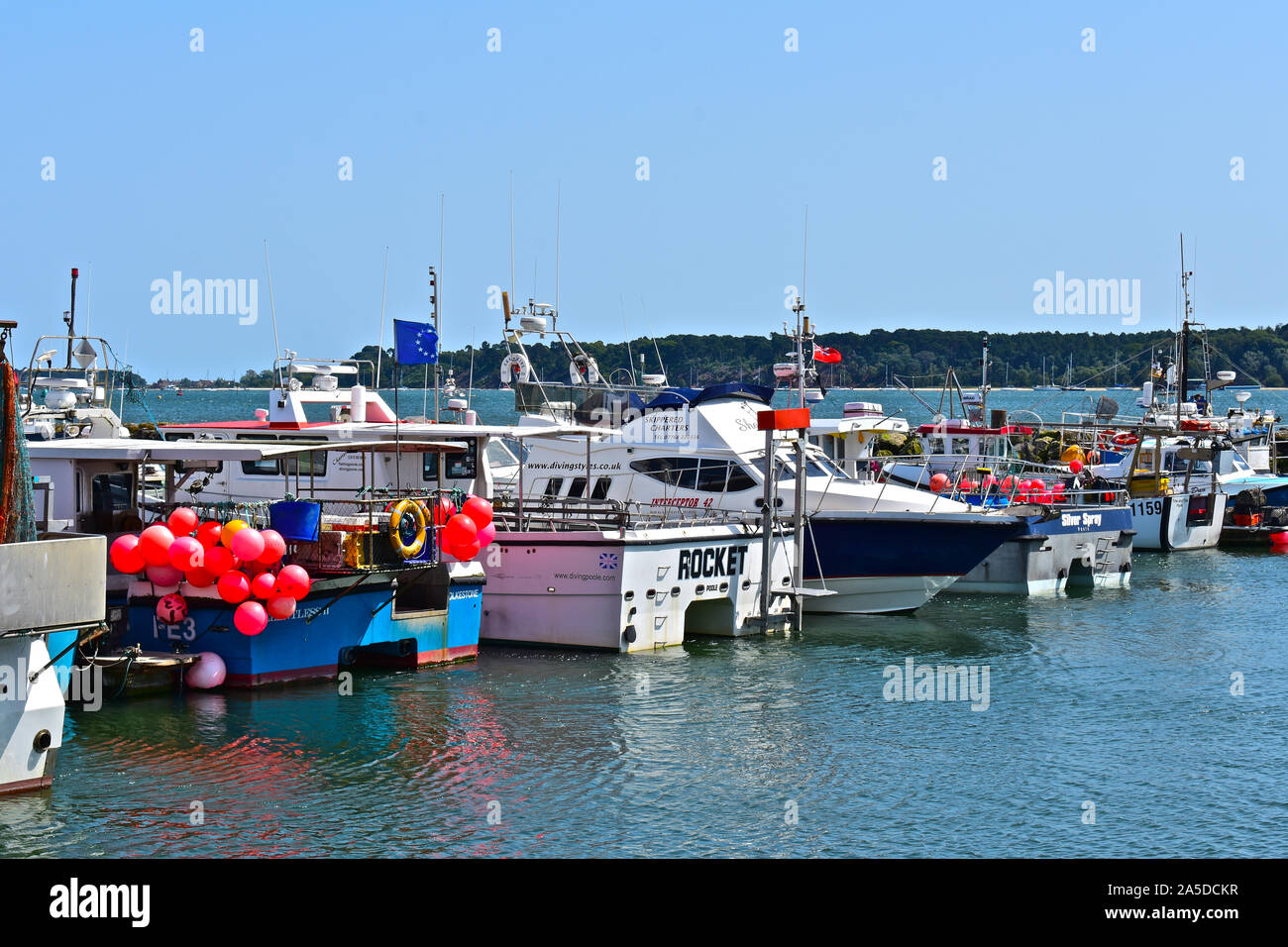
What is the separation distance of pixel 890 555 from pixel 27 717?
16129 millimetres

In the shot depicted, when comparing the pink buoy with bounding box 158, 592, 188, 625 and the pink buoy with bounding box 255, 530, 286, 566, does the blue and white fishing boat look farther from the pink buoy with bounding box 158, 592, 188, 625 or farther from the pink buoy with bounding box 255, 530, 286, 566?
the pink buoy with bounding box 255, 530, 286, 566

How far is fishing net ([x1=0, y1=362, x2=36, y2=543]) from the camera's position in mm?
12719

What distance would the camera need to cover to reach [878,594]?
25703 millimetres

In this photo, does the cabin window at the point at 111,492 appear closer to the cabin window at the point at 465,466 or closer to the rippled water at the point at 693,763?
the rippled water at the point at 693,763

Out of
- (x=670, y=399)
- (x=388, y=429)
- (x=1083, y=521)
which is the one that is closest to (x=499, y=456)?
(x=670, y=399)

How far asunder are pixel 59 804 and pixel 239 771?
1875 millimetres

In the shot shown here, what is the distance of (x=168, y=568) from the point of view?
17.4 metres

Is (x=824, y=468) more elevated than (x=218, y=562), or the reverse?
(x=824, y=468)

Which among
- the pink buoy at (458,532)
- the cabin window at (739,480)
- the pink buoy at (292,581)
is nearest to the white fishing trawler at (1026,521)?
the cabin window at (739,480)

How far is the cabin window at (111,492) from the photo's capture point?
62.4 ft

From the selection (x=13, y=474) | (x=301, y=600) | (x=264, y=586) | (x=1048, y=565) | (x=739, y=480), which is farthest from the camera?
(x=1048, y=565)

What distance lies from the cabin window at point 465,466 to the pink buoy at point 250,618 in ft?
20.3

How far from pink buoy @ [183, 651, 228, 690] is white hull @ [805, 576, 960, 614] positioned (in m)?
11.3

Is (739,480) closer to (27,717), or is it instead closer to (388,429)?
(388,429)
